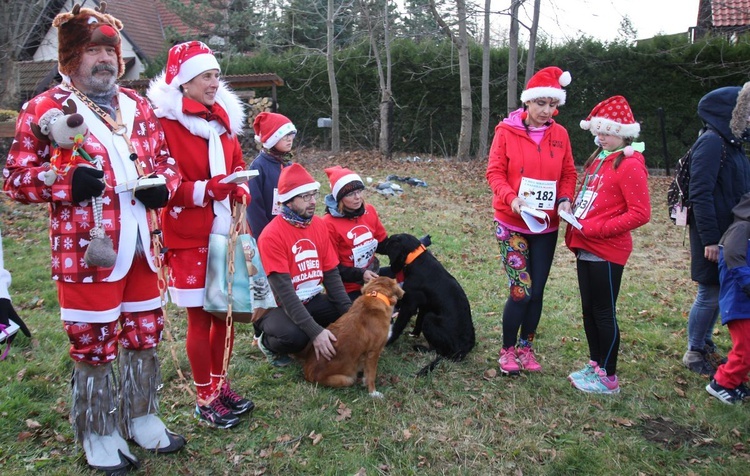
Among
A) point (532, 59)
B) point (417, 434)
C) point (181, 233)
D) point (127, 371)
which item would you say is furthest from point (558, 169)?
point (532, 59)

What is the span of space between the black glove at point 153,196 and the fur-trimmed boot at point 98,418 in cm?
85

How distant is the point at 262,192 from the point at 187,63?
1581mm

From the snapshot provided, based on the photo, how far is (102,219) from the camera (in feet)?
8.73

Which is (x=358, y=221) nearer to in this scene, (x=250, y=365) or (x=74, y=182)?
Result: (x=250, y=365)

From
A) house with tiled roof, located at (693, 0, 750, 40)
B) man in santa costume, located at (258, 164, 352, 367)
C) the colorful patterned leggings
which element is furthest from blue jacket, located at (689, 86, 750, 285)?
house with tiled roof, located at (693, 0, 750, 40)

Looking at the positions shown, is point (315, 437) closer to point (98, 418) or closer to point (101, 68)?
point (98, 418)

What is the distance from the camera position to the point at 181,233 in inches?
124

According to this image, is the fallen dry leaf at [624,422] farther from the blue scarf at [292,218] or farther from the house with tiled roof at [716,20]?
the house with tiled roof at [716,20]

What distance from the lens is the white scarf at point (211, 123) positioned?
3.09m

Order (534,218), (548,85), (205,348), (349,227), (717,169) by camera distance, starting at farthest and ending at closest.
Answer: (349,227) < (717,169) < (548,85) < (534,218) < (205,348)

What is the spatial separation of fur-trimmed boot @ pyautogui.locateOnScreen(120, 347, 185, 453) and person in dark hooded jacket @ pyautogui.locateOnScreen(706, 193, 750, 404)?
142 inches

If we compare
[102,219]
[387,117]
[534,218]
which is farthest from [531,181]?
[387,117]

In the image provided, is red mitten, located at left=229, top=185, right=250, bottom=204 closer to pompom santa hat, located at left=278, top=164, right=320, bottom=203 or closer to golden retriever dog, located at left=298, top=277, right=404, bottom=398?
pompom santa hat, located at left=278, top=164, right=320, bottom=203

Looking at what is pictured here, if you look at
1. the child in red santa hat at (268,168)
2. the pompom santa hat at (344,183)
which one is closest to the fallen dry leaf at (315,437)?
the child in red santa hat at (268,168)
